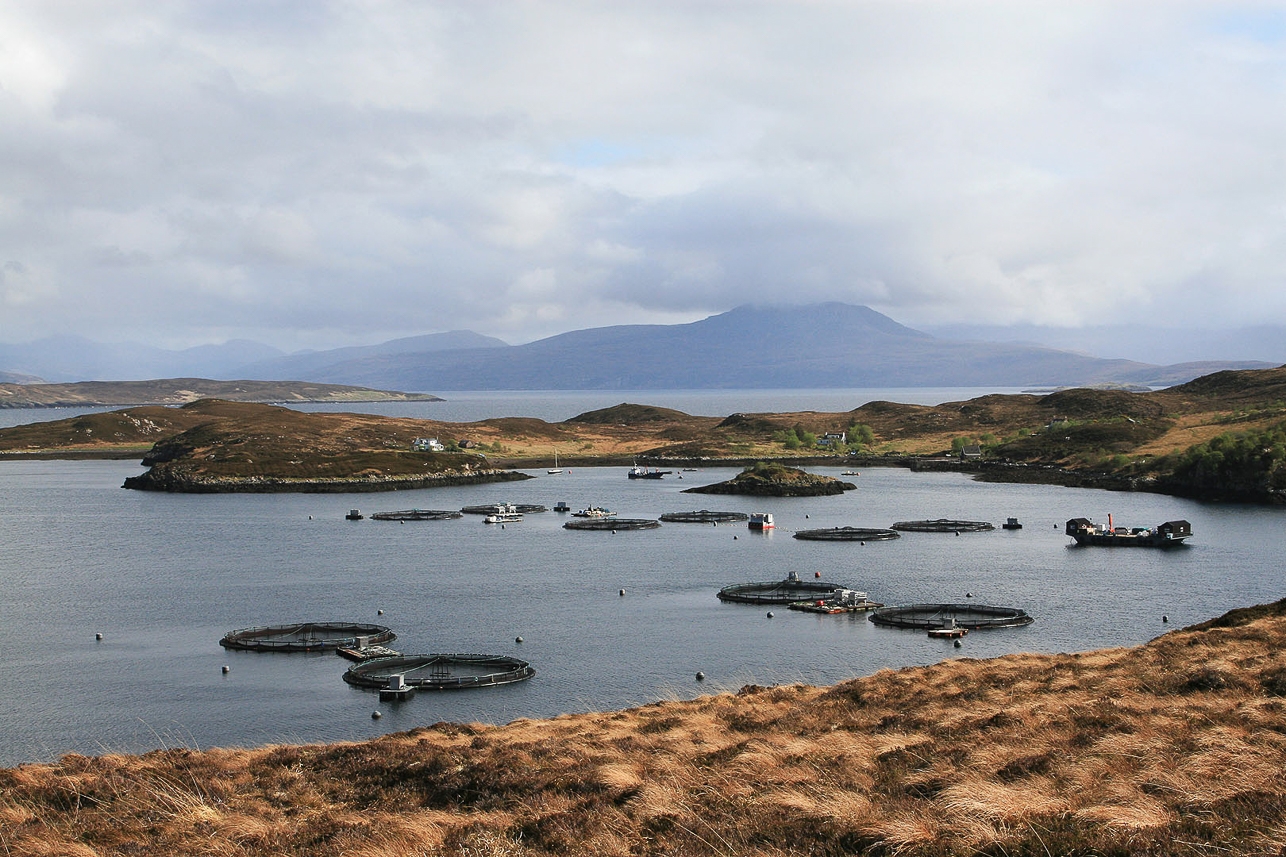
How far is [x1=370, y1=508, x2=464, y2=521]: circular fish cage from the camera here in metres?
134

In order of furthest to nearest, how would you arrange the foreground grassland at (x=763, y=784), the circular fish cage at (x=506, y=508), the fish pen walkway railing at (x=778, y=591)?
the circular fish cage at (x=506, y=508) < the fish pen walkway railing at (x=778, y=591) < the foreground grassland at (x=763, y=784)

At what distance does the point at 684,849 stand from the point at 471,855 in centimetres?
362

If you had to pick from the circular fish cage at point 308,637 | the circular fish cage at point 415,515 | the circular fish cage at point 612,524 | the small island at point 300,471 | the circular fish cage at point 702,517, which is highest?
the small island at point 300,471

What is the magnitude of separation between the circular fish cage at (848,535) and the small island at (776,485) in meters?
42.3

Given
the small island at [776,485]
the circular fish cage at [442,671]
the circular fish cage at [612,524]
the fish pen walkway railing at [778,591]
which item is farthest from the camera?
the small island at [776,485]

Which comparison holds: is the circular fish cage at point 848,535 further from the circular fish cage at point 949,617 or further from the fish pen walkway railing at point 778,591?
the circular fish cage at point 949,617

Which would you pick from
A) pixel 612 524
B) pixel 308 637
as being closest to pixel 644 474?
pixel 612 524

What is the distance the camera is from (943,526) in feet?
393

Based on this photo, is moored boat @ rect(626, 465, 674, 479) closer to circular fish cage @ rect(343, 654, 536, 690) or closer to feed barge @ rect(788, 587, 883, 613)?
feed barge @ rect(788, 587, 883, 613)

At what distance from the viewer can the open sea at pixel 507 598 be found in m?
53.0

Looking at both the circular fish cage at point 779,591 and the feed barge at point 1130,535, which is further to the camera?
the feed barge at point 1130,535

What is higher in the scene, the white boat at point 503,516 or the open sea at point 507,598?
the white boat at point 503,516

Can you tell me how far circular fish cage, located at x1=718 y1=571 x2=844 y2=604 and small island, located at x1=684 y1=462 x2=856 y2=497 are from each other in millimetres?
74457

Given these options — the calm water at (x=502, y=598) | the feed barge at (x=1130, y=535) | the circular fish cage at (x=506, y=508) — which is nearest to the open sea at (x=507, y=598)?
the calm water at (x=502, y=598)
